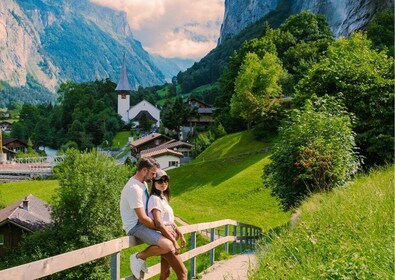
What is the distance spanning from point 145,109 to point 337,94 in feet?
337

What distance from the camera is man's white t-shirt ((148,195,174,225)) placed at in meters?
6.22

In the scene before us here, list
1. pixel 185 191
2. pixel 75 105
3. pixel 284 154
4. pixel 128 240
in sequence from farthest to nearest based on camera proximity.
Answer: pixel 75 105, pixel 185 191, pixel 284 154, pixel 128 240

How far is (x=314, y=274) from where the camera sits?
196 inches

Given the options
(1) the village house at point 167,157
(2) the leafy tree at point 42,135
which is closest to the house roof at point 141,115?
(2) the leafy tree at point 42,135

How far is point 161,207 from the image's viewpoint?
6.30 metres

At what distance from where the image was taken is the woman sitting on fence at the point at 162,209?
20.3 ft

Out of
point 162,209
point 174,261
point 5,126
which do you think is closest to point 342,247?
point 174,261

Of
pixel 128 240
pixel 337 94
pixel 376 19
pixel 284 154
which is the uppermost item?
pixel 376 19

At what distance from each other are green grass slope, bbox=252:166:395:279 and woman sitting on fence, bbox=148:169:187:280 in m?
1.20

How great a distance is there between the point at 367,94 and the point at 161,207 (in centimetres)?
1975

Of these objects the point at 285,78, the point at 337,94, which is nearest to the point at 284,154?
the point at 337,94

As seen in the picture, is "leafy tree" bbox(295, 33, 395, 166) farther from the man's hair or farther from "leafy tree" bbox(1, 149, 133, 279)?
"leafy tree" bbox(1, 149, 133, 279)

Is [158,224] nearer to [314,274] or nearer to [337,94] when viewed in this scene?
[314,274]

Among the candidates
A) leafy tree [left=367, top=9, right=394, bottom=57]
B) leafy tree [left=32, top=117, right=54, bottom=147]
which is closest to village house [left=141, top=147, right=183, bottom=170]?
leafy tree [left=367, top=9, right=394, bottom=57]
